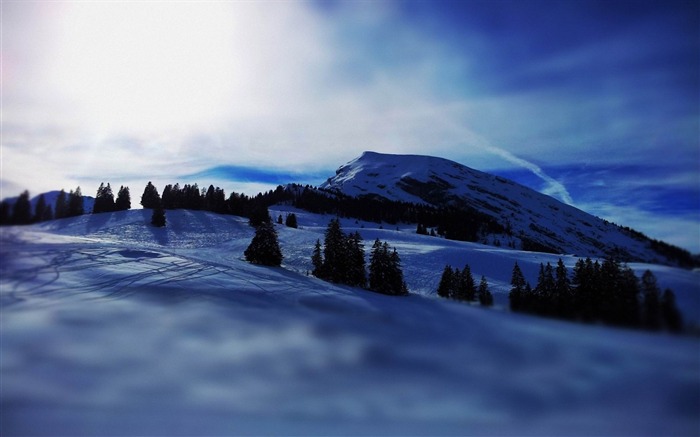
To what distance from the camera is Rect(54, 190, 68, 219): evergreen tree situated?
2831 millimetres

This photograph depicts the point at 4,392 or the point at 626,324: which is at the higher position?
the point at 626,324

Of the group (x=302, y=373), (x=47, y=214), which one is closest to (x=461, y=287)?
(x=302, y=373)

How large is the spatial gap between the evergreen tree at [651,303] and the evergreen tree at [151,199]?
30.4 meters

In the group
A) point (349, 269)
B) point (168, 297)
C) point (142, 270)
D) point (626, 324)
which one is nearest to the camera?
point (626, 324)

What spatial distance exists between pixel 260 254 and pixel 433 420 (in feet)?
41.8

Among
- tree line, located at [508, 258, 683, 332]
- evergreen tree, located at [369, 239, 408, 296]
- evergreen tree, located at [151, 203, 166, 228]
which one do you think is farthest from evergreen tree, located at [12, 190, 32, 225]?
evergreen tree, located at [151, 203, 166, 228]

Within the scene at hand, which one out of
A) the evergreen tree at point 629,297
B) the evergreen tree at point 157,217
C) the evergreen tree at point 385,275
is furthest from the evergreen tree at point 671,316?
the evergreen tree at point 157,217

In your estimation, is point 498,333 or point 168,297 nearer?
point 498,333

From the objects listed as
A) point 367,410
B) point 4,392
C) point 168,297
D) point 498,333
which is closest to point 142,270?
point 168,297

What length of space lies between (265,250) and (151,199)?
21.9 metres

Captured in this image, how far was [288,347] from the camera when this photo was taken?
2.39m

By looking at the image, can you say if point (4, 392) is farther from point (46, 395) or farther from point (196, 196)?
point (196, 196)

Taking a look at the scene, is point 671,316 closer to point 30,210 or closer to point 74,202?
point 30,210

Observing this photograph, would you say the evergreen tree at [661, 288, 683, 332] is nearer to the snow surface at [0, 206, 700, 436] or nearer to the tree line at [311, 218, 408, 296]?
the snow surface at [0, 206, 700, 436]
